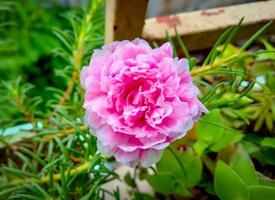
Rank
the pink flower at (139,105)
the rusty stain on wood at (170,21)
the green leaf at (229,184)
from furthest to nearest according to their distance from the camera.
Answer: the rusty stain on wood at (170,21), the green leaf at (229,184), the pink flower at (139,105)

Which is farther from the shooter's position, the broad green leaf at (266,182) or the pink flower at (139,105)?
the broad green leaf at (266,182)

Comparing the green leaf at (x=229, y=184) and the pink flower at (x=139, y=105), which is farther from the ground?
the pink flower at (x=139, y=105)

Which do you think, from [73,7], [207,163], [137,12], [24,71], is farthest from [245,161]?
[73,7]

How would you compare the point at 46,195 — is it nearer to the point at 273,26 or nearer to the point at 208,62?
the point at 208,62

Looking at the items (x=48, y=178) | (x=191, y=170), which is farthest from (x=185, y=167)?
(x=48, y=178)

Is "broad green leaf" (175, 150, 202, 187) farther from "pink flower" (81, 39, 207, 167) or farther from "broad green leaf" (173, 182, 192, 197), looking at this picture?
"pink flower" (81, 39, 207, 167)

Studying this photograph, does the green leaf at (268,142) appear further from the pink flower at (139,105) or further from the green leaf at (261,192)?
the pink flower at (139,105)

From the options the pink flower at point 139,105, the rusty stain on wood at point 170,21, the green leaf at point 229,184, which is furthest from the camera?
the rusty stain on wood at point 170,21

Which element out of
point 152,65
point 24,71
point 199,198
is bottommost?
point 199,198

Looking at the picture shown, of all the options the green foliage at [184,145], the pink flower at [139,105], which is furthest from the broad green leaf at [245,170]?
the pink flower at [139,105]
